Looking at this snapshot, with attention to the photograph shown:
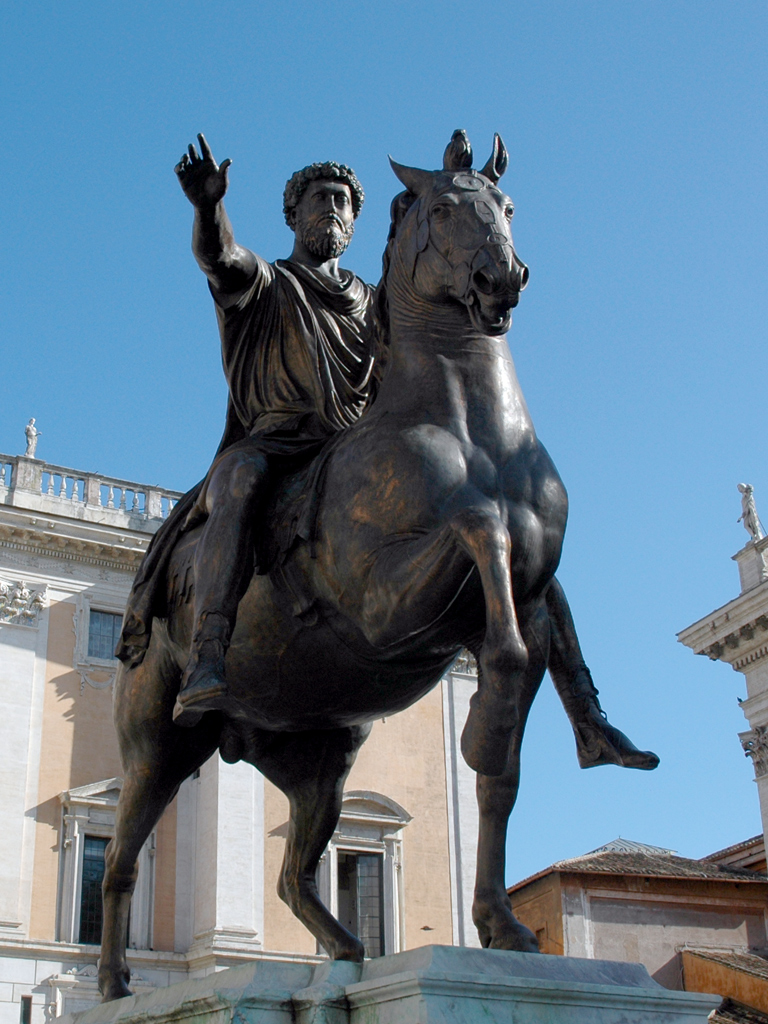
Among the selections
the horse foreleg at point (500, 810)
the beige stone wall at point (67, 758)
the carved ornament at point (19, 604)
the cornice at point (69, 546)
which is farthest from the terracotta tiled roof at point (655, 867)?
the horse foreleg at point (500, 810)

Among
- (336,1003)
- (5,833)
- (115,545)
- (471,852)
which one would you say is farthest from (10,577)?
(336,1003)

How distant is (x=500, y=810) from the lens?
4023mm

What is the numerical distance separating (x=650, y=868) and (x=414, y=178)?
30983 millimetres

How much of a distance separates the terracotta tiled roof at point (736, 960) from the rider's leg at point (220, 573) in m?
25.9

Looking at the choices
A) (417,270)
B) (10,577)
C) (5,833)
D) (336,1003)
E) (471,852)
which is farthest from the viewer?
(471,852)

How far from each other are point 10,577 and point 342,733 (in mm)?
20111

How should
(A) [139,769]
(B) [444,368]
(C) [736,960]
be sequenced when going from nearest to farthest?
(B) [444,368] → (A) [139,769] → (C) [736,960]

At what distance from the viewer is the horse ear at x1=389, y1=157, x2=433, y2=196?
14.1 ft

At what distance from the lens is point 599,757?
13.5 ft

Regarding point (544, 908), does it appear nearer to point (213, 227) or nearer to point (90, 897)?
point (90, 897)

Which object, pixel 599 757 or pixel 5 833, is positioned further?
pixel 5 833

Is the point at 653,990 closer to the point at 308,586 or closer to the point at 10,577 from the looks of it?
the point at 308,586

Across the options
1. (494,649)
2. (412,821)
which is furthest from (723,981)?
(494,649)

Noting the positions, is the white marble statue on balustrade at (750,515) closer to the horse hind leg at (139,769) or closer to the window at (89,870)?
the window at (89,870)
